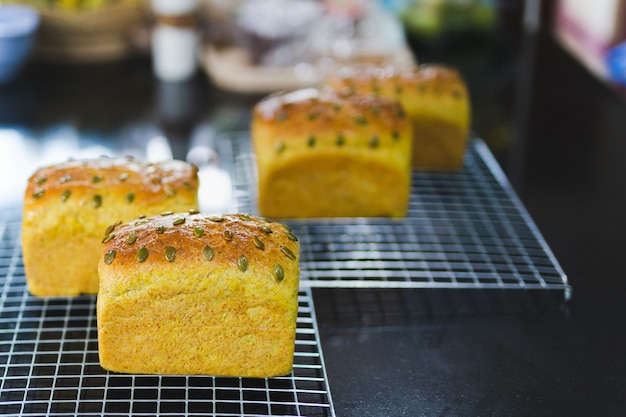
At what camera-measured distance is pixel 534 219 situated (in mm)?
2771

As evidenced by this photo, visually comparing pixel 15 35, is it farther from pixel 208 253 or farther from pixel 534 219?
pixel 534 219

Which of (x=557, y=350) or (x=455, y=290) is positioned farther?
(x=455, y=290)

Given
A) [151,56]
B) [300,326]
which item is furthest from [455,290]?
A: [151,56]

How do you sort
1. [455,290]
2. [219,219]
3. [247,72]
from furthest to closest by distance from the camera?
1. [247,72]
2. [455,290]
3. [219,219]

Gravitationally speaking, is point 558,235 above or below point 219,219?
below

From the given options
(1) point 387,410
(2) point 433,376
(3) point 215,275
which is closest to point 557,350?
(2) point 433,376

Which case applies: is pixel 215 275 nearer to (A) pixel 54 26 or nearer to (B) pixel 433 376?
(B) pixel 433 376

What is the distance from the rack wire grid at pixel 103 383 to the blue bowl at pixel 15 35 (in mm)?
1771

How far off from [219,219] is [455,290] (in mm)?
766

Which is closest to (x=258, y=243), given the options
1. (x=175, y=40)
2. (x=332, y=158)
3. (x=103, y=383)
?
(x=103, y=383)

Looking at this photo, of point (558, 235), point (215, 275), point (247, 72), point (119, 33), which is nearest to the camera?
point (215, 275)

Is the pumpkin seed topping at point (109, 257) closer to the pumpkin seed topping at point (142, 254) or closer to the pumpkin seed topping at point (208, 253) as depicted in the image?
the pumpkin seed topping at point (142, 254)

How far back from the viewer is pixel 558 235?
105 inches

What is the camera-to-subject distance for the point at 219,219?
1974 millimetres
